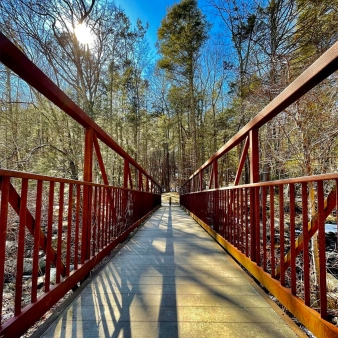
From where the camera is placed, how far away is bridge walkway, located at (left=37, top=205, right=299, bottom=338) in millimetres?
1114

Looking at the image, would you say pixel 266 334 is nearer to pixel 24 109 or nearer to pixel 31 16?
pixel 24 109

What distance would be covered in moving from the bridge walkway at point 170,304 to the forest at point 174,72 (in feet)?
6.22

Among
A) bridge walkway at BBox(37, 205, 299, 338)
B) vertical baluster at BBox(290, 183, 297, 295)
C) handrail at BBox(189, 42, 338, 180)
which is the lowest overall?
bridge walkway at BBox(37, 205, 299, 338)

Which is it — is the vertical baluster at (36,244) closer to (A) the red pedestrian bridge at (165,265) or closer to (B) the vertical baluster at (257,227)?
(A) the red pedestrian bridge at (165,265)

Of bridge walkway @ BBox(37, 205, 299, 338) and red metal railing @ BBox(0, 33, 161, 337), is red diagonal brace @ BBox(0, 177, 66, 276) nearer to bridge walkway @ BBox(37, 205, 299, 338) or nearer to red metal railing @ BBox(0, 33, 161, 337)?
red metal railing @ BBox(0, 33, 161, 337)

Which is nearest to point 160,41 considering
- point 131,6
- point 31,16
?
point 131,6

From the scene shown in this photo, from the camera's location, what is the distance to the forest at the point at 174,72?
3.37 meters

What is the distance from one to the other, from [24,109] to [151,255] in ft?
19.0

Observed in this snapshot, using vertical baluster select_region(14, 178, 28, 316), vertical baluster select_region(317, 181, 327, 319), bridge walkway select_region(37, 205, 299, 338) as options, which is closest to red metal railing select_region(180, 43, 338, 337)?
vertical baluster select_region(317, 181, 327, 319)

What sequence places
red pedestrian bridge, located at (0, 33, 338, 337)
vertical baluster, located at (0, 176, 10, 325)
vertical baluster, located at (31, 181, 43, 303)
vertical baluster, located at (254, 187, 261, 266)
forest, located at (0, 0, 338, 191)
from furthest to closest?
1. forest, located at (0, 0, 338, 191)
2. vertical baluster, located at (254, 187, 261, 266)
3. vertical baluster, located at (31, 181, 43, 303)
4. red pedestrian bridge, located at (0, 33, 338, 337)
5. vertical baluster, located at (0, 176, 10, 325)

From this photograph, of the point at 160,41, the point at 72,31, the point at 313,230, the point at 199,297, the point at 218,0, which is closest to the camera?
the point at 313,230

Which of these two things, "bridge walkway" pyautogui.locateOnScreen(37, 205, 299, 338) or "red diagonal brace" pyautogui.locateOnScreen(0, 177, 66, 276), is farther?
"bridge walkway" pyautogui.locateOnScreen(37, 205, 299, 338)

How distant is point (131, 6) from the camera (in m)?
9.18

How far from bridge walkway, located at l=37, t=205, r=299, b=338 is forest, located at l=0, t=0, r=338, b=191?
6.22 ft
